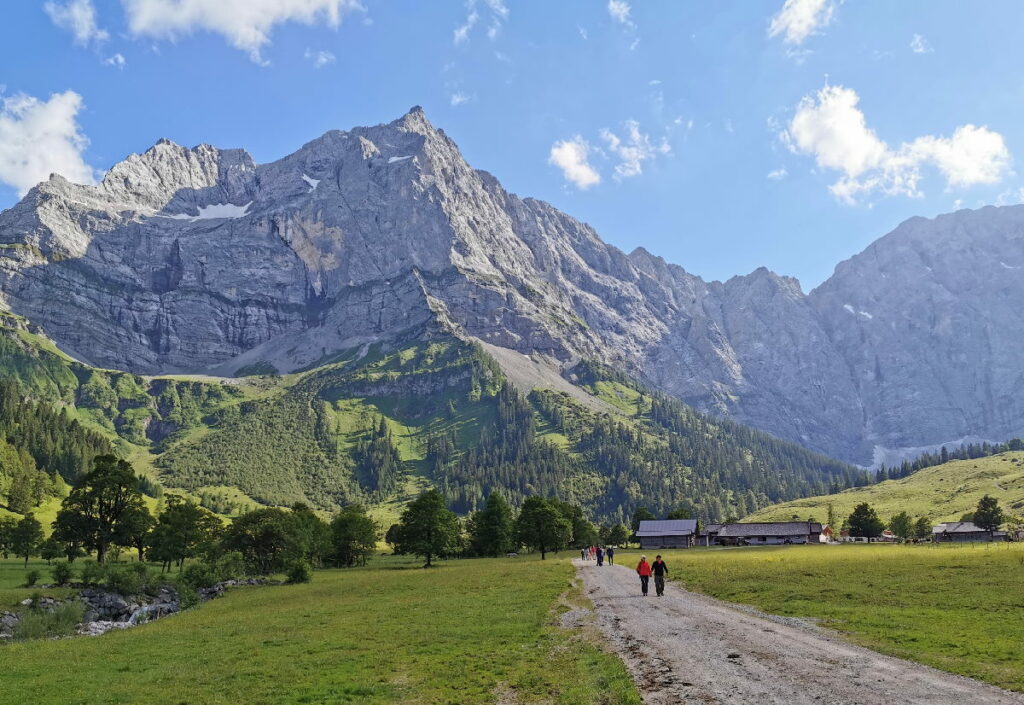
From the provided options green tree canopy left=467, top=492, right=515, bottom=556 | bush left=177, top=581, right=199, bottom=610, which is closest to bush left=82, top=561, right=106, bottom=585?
bush left=177, top=581, right=199, bottom=610

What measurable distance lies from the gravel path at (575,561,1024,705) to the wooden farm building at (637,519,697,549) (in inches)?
5880

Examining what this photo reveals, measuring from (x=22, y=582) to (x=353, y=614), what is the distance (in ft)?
143

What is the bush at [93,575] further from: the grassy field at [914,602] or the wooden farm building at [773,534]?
the wooden farm building at [773,534]

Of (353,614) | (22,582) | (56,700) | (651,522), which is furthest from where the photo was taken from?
(651,522)

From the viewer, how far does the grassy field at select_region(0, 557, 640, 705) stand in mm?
22812

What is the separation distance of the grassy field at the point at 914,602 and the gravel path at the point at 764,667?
165 cm

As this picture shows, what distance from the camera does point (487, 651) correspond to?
29.1m

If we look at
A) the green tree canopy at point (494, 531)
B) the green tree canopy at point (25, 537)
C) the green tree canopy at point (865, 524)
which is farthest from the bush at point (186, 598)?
the green tree canopy at point (865, 524)

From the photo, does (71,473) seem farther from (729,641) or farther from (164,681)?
(729,641)

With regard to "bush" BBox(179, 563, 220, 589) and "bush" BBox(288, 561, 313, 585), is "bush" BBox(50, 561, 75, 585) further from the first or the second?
"bush" BBox(288, 561, 313, 585)

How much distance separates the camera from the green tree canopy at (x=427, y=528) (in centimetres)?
10781

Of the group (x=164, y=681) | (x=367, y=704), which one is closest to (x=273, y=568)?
(x=164, y=681)

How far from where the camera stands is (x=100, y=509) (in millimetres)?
93188

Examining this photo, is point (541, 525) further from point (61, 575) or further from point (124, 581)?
point (61, 575)
